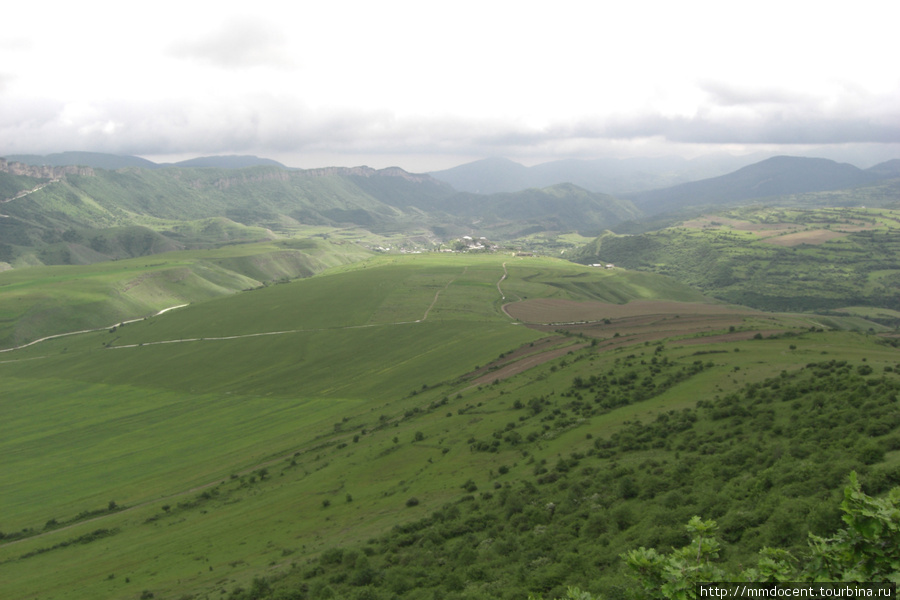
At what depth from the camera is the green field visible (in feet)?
133

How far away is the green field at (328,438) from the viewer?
40.4 meters

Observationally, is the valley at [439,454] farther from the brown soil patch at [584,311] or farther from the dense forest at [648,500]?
the brown soil patch at [584,311]

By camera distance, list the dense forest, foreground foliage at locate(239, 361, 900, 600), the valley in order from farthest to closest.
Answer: the valley < the dense forest < foreground foliage at locate(239, 361, 900, 600)

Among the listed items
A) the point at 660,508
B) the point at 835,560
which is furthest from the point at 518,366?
the point at 835,560

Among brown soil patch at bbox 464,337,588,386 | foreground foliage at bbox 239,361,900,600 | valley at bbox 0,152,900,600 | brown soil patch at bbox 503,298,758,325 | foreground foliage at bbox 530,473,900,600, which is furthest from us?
brown soil patch at bbox 503,298,758,325

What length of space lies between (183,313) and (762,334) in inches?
6573

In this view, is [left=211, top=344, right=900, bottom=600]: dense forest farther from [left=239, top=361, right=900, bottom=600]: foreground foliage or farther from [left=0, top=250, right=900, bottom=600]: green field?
[left=0, top=250, right=900, bottom=600]: green field

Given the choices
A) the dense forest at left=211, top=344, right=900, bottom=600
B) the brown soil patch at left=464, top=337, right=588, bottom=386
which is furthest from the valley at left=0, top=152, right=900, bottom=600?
the brown soil patch at left=464, top=337, right=588, bottom=386

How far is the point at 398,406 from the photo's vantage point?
89.4m

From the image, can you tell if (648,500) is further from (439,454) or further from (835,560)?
(439,454)

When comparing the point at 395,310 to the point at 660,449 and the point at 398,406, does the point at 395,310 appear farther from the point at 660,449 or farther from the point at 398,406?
the point at 660,449

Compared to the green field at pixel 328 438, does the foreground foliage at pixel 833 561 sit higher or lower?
higher

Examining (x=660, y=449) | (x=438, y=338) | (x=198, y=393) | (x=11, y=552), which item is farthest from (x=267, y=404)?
(x=660, y=449)

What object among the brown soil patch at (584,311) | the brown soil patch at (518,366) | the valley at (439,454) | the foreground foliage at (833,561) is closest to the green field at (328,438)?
the valley at (439,454)
